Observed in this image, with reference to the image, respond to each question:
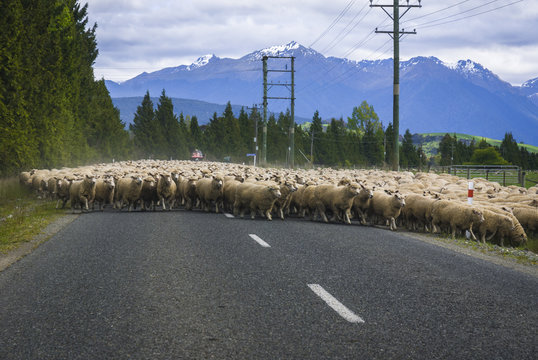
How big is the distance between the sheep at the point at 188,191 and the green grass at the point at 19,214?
3.92 meters

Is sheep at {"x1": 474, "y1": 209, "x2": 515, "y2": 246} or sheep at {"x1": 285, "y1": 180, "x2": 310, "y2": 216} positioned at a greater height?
sheep at {"x1": 285, "y1": 180, "x2": 310, "y2": 216}

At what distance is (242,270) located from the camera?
7680mm

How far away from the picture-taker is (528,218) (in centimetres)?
1476

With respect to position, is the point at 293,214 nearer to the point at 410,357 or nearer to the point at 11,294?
the point at 11,294

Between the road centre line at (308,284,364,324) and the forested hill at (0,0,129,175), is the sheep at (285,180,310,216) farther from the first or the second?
the forested hill at (0,0,129,175)

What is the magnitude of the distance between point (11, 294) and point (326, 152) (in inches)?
4140

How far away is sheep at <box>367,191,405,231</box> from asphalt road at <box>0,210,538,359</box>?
4117 mm

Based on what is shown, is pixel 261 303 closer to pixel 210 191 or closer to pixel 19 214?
pixel 210 191

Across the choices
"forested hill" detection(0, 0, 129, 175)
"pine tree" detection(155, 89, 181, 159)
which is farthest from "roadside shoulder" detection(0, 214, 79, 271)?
"pine tree" detection(155, 89, 181, 159)

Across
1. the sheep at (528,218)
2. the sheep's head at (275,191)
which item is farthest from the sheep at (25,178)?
the sheep at (528,218)

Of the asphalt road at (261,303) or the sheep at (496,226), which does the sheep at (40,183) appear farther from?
the sheep at (496,226)

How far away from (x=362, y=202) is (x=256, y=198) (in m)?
2.95

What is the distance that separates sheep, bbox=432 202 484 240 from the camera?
43.4 feet

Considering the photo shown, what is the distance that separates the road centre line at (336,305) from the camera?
5.37 metres
